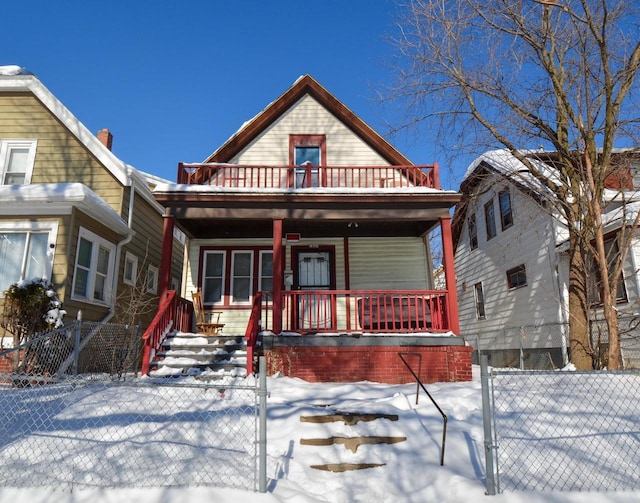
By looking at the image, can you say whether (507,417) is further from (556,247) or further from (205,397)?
(556,247)

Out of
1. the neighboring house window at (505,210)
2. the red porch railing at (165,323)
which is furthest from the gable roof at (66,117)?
the neighboring house window at (505,210)

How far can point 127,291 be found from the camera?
12398mm

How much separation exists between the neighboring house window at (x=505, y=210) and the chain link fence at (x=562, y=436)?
332 inches

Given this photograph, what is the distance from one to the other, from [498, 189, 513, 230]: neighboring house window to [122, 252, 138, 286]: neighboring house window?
1213cm

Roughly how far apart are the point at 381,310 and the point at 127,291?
7.48m

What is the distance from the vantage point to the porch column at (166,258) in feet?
30.2

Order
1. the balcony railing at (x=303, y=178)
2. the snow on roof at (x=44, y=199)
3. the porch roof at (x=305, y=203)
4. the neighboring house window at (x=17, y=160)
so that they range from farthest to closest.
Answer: the neighboring house window at (x=17, y=160)
the balcony railing at (x=303, y=178)
the porch roof at (x=305, y=203)
the snow on roof at (x=44, y=199)

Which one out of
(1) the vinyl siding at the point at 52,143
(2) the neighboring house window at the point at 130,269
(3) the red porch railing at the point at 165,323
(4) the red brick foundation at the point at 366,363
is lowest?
(4) the red brick foundation at the point at 366,363

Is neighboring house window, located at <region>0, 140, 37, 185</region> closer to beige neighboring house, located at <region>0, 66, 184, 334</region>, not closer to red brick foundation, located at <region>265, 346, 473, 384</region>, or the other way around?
beige neighboring house, located at <region>0, 66, 184, 334</region>

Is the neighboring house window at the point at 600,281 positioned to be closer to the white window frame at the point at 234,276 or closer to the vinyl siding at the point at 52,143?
the white window frame at the point at 234,276

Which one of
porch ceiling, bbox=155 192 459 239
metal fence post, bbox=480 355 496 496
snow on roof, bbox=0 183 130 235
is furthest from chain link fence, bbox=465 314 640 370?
snow on roof, bbox=0 183 130 235

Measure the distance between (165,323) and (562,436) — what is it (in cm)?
738

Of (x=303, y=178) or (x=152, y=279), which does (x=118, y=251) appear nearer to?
(x=152, y=279)

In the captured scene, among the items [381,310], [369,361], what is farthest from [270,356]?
[381,310]
